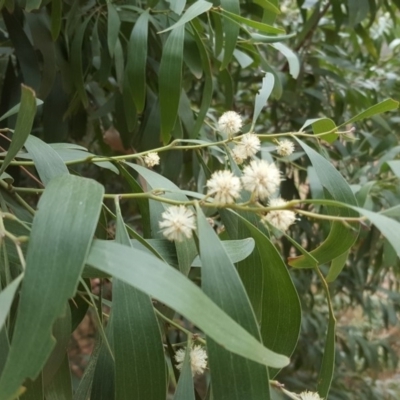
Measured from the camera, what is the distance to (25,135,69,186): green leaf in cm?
40

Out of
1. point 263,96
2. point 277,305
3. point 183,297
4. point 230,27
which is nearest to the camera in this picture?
point 183,297

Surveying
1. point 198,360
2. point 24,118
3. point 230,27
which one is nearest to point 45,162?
Answer: point 24,118

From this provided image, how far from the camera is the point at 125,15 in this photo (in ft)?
2.48

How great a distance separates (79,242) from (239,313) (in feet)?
0.31

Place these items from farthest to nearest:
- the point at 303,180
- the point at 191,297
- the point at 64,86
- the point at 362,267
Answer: the point at 362,267, the point at 303,180, the point at 64,86, the point at 191,297

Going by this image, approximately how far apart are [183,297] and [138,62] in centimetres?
44

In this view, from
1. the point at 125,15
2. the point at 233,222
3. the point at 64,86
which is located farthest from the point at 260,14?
the point at 233,222

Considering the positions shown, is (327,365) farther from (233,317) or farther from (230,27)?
(230,27)

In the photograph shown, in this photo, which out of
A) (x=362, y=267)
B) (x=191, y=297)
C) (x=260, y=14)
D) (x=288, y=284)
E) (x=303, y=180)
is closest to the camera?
(x=191, y=297)

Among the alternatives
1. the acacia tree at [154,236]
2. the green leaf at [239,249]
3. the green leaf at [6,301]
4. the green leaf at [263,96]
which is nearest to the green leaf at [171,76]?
the acacia tree at [154,236]

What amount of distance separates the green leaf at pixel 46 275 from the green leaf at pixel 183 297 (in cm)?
1

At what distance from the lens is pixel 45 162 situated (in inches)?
Answer: 15.8

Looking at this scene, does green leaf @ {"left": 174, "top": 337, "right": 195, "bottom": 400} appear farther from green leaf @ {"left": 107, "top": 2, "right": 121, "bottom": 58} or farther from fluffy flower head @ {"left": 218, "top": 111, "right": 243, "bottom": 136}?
green leaf @ {"left": 107, "top": 2, "right": 121, "bottom": 58}

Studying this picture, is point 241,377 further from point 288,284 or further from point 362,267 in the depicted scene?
point 362,267
